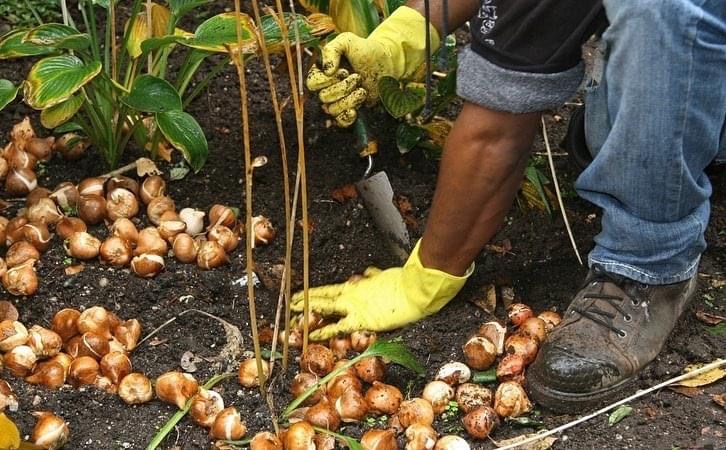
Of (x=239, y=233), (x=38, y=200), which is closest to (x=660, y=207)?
(x=239, y=233)

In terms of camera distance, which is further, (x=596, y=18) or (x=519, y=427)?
(x=519, y=427)

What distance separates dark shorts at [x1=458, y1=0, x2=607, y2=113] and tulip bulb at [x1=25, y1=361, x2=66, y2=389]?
0.81m

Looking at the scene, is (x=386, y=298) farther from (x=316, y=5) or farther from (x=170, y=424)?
(x=316, y=5)

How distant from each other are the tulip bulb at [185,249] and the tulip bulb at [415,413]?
0.56 meters

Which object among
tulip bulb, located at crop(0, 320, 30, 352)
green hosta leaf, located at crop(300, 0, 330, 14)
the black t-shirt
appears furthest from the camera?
green hosta leaf, located at crop(300, 0, 330, 14)

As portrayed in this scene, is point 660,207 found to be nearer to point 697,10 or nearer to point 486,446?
point 697,10

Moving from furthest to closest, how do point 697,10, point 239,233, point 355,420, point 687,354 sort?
1. point 239,233
2. point 687,354
3. point 355,420
4. point 697,10

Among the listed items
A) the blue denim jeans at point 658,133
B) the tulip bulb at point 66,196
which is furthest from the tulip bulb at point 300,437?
the tulip bulb at point 66,196

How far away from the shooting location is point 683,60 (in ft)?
4.32

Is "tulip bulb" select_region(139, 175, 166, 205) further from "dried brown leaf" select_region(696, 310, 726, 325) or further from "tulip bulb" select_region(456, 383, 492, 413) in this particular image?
"dried brown leaf" select_region(696, 310, 726, 325)

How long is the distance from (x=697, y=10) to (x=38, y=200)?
131cm

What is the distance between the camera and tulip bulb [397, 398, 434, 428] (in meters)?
1.52

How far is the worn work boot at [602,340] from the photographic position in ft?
5.10

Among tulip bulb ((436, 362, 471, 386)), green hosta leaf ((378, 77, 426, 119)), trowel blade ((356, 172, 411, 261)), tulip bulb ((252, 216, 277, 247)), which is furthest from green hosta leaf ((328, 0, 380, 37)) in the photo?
tulip bulb ((436, 362, 471, 386))
